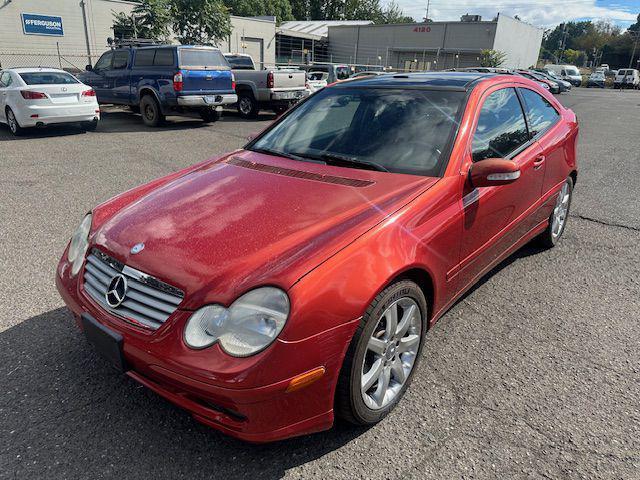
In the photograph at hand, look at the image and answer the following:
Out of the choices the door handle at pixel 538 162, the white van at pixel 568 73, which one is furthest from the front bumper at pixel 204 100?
the white van at pixel 568 73

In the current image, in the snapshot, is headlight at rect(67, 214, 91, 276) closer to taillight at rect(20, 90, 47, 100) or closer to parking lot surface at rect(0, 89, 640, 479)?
parking lot surface at rect(0, 89, 640, 479)

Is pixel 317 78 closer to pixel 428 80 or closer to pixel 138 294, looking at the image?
pixel 428 80

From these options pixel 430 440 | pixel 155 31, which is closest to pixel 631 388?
pixel 430 440

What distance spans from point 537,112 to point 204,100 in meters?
9.35

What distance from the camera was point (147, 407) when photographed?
245 centimetres

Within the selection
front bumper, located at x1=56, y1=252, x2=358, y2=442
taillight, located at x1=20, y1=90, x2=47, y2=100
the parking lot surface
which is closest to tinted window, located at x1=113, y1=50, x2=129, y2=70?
taillight, located at x1=20, y1=90, x2=47, y2=100

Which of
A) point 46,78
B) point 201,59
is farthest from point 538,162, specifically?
point 46,78

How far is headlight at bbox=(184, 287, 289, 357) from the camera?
1.86 meters

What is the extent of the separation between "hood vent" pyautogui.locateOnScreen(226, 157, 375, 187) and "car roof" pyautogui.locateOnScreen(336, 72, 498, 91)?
1.07 m

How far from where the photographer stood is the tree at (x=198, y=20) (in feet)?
69.2

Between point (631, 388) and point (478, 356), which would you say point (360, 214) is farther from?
point (631, 388)

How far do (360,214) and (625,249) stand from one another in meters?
3.60

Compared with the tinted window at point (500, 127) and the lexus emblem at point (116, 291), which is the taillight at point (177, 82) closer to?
the tinted window at point (500, 127)

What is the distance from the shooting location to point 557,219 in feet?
14.8
